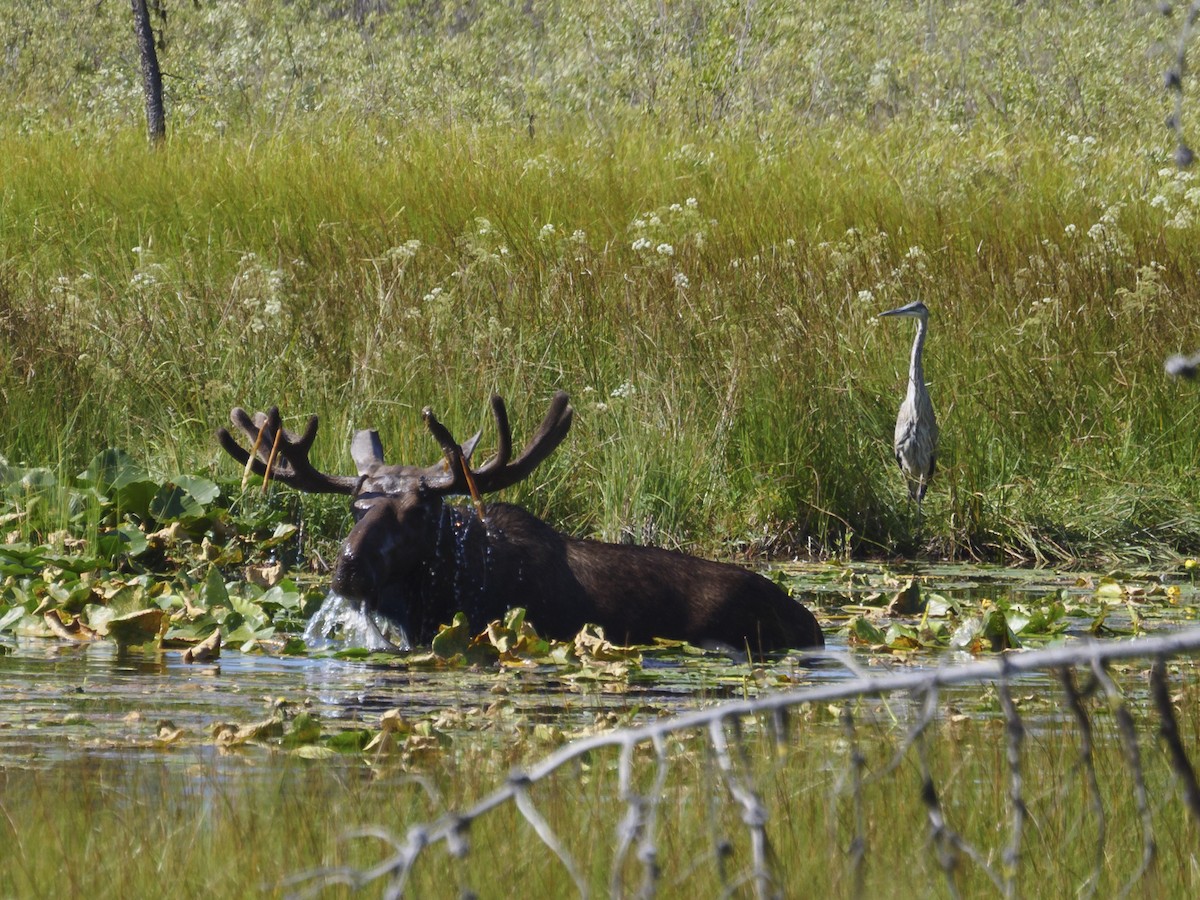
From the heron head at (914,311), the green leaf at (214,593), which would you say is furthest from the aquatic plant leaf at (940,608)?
the heron head at (914,311)

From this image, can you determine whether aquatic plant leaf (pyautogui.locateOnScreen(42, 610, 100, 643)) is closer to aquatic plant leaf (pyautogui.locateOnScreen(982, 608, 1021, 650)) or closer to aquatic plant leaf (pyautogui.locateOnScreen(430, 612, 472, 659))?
aquatic plant leaf (pyautogui.locateOnScreen(430, 612, 472, 659))

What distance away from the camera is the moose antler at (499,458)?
7.45 metres

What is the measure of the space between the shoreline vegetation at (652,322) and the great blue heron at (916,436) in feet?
0.78

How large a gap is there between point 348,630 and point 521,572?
0.76 metres

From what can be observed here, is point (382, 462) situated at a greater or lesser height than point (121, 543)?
greater

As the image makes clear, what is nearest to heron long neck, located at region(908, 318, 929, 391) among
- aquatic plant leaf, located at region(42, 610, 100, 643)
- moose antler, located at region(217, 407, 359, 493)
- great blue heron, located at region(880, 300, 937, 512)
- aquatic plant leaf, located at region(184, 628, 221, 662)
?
great blue heron, located at region(880, 300, 937, 512)

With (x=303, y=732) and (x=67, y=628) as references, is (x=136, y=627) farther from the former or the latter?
(x=303, y=732)

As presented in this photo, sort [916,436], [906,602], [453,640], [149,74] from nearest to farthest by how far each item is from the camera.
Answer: [453,640]
[906,602]
[916,436]
[149,74]

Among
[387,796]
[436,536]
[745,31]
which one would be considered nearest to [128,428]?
[436,536]

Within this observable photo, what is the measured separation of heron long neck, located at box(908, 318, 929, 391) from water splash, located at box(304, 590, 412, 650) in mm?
4173

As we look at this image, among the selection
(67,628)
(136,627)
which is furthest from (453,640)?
(67,628)

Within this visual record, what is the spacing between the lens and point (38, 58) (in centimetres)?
4200

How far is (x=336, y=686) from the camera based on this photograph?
259 inches

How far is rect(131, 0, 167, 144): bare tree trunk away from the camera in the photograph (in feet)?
74.3
